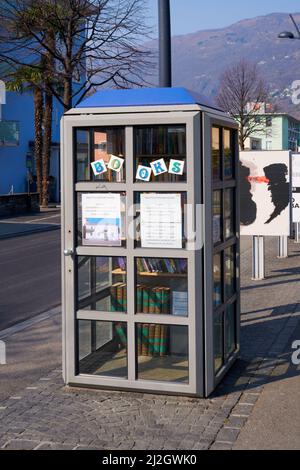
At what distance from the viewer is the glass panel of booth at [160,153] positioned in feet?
19.6

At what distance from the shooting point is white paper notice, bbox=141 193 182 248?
236 inches

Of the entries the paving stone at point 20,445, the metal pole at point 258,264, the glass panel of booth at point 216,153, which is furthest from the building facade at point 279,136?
the paving stone at point 20,445

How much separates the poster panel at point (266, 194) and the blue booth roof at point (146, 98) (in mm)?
6322

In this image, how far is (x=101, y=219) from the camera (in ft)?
20.4

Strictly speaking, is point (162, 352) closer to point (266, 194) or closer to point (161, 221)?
point (161, 221)

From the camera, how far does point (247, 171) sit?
12805 millimetres

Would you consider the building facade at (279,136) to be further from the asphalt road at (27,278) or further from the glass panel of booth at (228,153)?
the glass panel of booth at (228,153)

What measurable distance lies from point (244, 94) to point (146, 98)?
64303 mm

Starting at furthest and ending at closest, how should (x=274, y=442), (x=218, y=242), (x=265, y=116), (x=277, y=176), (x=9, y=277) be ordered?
1. (x=265, y=116)
2. (x=9, y=277)
3. (x=277, y=176)
4. (x=218, y=242)
5. (x=274, y=442)

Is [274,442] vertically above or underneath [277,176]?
underneath

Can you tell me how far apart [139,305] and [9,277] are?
8131mm
